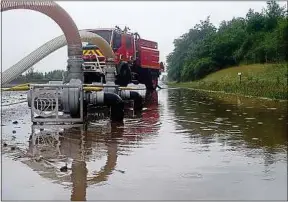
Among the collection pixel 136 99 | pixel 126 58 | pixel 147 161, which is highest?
pixel 126 58

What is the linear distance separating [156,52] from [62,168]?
20.5 metres

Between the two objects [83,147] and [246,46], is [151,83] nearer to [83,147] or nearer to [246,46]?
[246,46]

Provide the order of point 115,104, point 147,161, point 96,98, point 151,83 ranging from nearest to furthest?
point 147,161
point 96,98
point 115,104
point 151,83

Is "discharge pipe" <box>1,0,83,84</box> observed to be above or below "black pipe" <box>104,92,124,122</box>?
above

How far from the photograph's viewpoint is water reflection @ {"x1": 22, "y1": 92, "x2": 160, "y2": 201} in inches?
205

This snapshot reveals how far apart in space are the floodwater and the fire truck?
6179 millimetres

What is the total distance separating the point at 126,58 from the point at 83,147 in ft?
39.0

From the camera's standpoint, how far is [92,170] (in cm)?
551

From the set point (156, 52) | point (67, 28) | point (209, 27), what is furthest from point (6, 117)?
point (209, 27)

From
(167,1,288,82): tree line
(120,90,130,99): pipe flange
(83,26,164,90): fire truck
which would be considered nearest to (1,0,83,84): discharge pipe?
(120,90,130,99): pipe flange

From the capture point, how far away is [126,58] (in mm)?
18688

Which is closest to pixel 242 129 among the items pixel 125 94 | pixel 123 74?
pixel 125 94

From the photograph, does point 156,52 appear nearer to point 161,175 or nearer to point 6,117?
point 6,117

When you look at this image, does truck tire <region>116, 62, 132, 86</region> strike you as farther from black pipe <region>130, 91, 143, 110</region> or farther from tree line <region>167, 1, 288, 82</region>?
tree line <region>167, 1, 288, 82</region>
